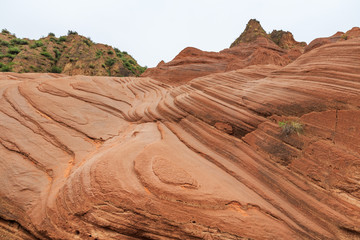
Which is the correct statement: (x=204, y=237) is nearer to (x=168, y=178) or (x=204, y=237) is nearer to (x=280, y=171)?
(x=168, y=178)

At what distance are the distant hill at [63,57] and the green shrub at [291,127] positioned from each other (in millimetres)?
32981

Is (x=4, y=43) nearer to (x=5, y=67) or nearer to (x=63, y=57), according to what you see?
(x=63, y=57)

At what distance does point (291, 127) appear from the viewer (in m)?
5.11

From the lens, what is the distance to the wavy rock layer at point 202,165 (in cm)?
320

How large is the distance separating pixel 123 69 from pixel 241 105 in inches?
1294

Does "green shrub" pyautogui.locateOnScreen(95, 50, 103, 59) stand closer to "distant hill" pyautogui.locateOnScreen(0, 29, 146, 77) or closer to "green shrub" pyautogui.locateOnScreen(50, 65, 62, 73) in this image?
"distant hill" pyautogui.locateOnScreen(0, 29, 146, 77)

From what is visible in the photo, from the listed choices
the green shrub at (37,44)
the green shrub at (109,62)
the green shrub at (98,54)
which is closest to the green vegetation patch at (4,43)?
the green shrub at (37,44)

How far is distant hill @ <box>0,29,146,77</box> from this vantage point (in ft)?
86.7

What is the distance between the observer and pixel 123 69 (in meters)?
34.5

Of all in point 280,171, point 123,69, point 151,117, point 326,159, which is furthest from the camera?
point 123,69

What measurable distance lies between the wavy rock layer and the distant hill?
26015 millimetres

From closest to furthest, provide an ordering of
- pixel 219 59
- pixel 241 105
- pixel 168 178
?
1. pixel 168 178
2. pixel 241 105
3. pixel 219 59

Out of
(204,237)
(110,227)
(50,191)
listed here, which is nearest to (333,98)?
(204,237)

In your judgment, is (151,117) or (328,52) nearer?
(328,52)
